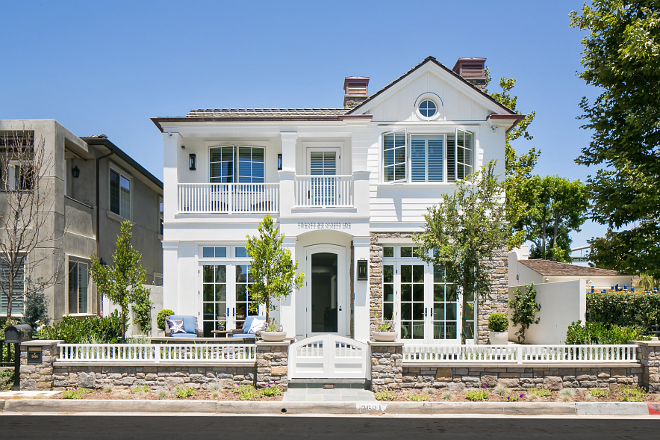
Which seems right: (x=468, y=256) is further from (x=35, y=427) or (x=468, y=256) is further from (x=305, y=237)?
(x=35, y=427)

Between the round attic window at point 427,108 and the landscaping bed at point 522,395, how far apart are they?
27.9ft

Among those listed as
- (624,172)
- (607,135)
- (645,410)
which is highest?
(607,135)

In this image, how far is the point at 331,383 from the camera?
1069 cm

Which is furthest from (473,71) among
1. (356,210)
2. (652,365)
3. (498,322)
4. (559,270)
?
(652,365)

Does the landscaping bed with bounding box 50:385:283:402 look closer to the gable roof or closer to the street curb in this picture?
the street curb

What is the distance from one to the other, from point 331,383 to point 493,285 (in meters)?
6.74

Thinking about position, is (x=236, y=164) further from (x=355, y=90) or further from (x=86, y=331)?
(x=86, y=331)

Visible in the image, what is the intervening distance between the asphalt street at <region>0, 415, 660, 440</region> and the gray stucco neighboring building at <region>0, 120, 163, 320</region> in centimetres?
699

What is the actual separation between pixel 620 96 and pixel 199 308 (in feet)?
42.4

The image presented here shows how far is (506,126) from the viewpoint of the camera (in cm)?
1577

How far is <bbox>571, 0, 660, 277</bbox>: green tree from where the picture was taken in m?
13.1

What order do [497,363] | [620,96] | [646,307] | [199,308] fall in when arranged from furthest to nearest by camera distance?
1. [199,308]
2. [620,96]
3. [646,307]
4. [497,363]

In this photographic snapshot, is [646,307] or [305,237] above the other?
[305,237]

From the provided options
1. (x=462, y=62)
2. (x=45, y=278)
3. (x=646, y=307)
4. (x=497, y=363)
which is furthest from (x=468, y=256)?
(x=45, y=278)
